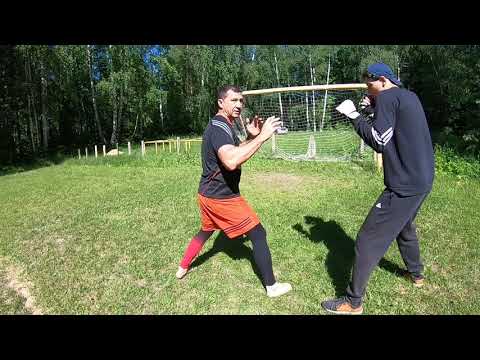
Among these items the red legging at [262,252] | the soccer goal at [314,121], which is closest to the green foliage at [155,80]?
the soccer goal at [314,121]

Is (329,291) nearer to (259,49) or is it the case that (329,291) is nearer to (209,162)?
(209,162)

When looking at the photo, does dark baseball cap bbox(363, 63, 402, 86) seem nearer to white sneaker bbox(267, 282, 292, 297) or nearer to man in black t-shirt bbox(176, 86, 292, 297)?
man in black t-shirt bbox(176, 86, 292, 297)

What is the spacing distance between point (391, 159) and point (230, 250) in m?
2.62

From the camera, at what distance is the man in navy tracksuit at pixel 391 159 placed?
10.1 ft

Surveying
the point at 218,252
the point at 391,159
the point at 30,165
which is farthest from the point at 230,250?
the point at 30,165

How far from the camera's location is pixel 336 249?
4.95 m

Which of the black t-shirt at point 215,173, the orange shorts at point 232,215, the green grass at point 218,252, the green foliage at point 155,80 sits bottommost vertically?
Answer: the green grass at point 218,252

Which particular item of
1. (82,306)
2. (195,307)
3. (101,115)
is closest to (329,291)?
(195,307)

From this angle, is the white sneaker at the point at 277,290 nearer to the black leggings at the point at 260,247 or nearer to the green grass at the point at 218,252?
the green grass at the point at 218,252

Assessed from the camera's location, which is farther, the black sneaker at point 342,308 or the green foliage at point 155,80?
the green foliage at point 155,80

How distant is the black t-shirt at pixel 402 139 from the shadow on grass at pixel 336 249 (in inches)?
53.8

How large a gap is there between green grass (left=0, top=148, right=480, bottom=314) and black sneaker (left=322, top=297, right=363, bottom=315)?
0.17 m

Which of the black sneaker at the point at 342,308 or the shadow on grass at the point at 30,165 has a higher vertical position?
the black sneaker at the point at 342,308

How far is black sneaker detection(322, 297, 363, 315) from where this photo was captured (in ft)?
11.3
